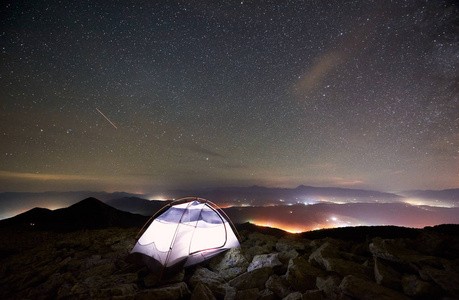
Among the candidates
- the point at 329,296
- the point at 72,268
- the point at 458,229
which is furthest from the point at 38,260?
the point at 458,229

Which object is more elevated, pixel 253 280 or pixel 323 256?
pixel 323 256

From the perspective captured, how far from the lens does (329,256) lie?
466 centimetres

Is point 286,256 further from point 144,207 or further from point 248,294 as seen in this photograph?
point 144,207

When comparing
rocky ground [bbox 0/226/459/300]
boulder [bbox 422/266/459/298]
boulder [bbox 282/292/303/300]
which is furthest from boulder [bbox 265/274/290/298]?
boulder [bbox 422/266/459/298]

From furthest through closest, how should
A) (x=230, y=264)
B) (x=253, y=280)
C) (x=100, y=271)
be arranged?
(x=230, y=264), (x=100, y=271), (x=253, y=280)

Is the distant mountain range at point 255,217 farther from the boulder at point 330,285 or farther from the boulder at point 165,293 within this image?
the boulder at point 330,285

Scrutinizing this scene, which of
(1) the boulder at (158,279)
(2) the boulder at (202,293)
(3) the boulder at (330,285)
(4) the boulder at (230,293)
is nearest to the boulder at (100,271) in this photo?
(1) the boulder at (158,279)

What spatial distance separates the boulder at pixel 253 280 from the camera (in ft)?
15.4

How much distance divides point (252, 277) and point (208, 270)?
5.34 ft

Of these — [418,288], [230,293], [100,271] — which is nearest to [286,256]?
[230,293]

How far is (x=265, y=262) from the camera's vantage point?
554 centimetres

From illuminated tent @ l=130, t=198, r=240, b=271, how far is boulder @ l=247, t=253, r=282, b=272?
1.39m

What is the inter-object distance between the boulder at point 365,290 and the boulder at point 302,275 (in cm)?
90

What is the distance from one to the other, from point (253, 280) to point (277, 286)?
76cm
